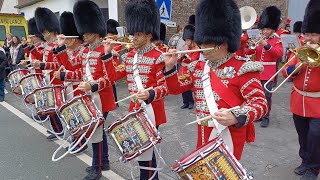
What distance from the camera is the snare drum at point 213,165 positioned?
2.25m

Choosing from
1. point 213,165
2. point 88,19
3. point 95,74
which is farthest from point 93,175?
point 213,165

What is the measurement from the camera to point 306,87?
3.86 metres

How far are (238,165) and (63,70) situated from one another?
3079 mm

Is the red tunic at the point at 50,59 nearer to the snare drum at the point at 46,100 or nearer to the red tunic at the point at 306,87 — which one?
the snare drum at the point at 46,100

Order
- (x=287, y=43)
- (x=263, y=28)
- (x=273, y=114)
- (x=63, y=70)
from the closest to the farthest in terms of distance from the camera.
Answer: (x=287, y=43)
(x=63, y=70)
(x=263, y=28)
(x=273, y=114)

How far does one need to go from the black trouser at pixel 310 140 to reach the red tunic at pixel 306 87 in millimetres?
112

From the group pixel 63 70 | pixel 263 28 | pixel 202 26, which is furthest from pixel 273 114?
pixel 202 26

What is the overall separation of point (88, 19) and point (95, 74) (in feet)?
2.54

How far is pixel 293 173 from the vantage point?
14.1ft

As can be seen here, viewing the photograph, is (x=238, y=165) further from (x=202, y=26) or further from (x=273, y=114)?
A: (x=273, y=114)

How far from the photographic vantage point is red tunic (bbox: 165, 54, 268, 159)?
7.88 ft

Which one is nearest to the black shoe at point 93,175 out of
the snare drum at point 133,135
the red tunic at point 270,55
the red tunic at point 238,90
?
the snare drum at point 133,135

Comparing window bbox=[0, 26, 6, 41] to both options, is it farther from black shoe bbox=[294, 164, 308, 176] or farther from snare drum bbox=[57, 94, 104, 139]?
black shoe bbox=[294, 164, 308, 176]

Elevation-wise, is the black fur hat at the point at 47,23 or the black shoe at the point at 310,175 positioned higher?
the black fur hat at the point at 47,23
